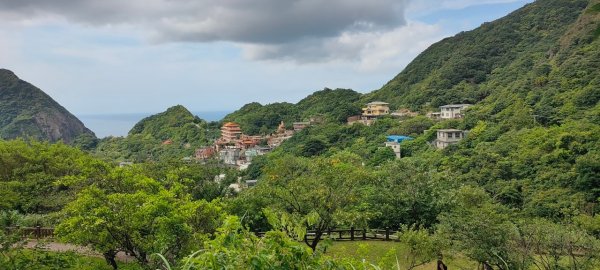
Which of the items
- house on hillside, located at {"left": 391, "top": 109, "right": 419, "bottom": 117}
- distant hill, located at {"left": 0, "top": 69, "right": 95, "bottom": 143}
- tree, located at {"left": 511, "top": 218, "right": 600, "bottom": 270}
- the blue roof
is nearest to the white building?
house on hillside, located at {"left": 391, "top": 109, "right": 419, "bottom": 117}

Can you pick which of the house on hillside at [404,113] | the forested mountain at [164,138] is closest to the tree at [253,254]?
the house on hillside at [404,113]

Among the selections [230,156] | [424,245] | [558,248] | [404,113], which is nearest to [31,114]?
[230,156]

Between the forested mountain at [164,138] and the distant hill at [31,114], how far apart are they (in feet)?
34.8

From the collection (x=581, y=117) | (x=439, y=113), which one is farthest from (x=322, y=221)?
(x=439, y=113)

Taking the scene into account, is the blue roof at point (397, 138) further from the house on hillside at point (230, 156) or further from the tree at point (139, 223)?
the tree at point (139, 223)

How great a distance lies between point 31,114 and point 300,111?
53710 mm

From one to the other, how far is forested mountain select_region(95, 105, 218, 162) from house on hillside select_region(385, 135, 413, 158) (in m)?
31.7

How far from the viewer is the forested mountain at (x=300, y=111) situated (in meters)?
72.9

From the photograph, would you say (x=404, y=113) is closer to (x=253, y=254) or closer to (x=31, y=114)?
(x=253, y=254)

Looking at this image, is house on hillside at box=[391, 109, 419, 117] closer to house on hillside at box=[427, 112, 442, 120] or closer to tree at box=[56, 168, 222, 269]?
house on hillside at box=[427, 112, 442, 120]

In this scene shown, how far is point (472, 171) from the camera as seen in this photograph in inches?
1245

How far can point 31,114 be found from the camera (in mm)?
86875

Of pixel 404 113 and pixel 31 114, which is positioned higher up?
pixel 31 114

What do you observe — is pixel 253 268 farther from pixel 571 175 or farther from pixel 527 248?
pixel 571 175
